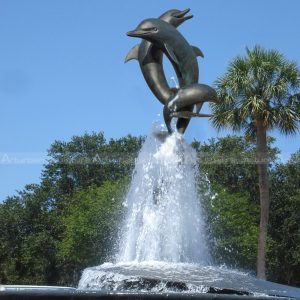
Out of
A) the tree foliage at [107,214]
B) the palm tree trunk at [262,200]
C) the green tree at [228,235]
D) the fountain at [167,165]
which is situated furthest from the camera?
the tree foliage at [107,214]

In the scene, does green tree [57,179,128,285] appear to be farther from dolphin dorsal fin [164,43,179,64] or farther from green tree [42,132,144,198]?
dolphin dorsal fin [164,43,179,64]

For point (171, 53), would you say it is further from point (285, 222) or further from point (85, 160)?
point (85, 160)

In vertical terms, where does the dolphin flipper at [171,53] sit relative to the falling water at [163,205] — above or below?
above

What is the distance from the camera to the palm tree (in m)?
23.5

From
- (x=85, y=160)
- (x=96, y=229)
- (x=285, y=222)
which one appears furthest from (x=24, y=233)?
(x=285, y=222)

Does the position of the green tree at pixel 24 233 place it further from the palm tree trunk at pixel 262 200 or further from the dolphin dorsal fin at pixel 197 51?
the dolphin dorsal fin at pixel 197 51

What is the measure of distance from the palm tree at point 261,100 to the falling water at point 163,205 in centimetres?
856

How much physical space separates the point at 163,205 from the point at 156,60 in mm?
2935

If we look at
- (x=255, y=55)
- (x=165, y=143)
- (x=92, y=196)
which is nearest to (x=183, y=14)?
(x=165, y=143)

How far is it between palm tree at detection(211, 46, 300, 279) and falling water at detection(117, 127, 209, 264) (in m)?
8.56

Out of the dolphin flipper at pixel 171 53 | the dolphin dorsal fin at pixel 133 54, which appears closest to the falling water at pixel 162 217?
the dolphin flipper at pixel 171 53

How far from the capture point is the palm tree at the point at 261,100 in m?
23.5

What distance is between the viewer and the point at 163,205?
14070 millimetres

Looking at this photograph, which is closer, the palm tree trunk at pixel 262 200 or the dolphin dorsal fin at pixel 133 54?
the dolphin dorsal fin at pixel 133 54
